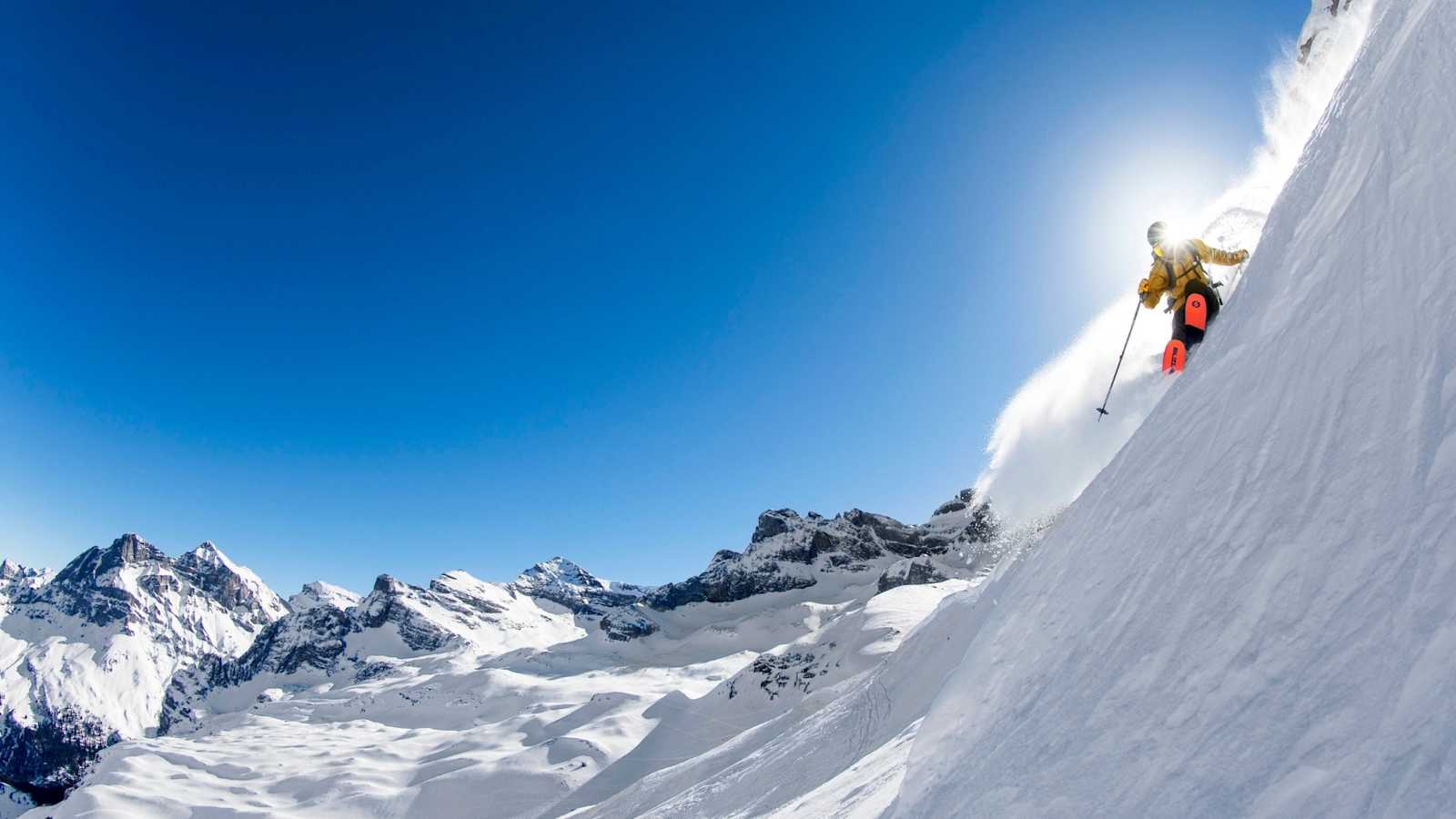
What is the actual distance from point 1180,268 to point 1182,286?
1.26 ft

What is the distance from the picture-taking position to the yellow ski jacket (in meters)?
9.98

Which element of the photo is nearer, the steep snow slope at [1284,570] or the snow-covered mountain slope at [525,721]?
the steep snow slope at [1284,570]

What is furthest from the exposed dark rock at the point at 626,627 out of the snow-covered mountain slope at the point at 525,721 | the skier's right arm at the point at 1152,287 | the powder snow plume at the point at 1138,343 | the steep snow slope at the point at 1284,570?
the steep snow slope at the point at 1284,570

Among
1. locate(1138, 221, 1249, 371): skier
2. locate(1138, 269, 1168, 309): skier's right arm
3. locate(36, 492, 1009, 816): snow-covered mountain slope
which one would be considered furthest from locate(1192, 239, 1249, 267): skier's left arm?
locate(36, 492, 1009, 816): snow-covered mountain slope

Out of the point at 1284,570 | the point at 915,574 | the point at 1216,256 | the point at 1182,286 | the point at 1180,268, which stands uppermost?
the point at 915,574

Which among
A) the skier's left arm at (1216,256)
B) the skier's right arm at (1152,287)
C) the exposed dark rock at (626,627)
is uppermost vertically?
the exposed dark rock at (626,627)

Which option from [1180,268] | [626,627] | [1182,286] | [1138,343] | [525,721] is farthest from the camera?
[626,627]

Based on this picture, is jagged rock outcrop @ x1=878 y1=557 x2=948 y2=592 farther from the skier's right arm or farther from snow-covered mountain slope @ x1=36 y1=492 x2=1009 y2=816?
the skier's right arm

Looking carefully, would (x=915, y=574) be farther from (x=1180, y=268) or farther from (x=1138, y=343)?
(x=1180, y=268)

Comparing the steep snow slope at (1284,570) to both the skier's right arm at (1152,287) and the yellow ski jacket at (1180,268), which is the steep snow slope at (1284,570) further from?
the skier's right arm at (1152,287)

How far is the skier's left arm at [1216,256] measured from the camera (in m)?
10.4

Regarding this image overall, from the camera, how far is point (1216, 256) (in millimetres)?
10406

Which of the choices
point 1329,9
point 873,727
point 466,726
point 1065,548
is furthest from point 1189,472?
point 466,726

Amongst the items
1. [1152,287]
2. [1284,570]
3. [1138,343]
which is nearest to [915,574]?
[1138,343]
